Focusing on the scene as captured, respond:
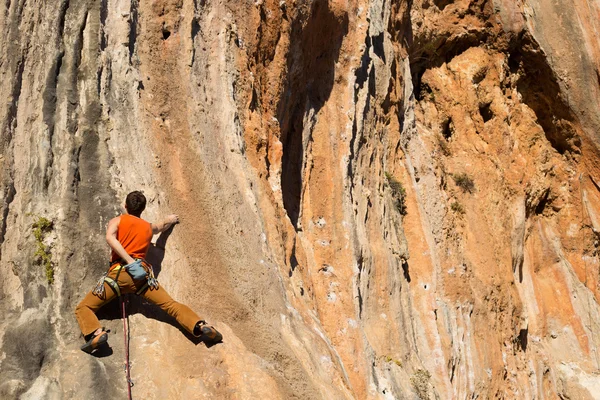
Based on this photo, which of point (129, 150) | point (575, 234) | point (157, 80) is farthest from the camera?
point (575, 234)

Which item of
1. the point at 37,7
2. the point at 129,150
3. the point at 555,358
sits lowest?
the point at 555,358

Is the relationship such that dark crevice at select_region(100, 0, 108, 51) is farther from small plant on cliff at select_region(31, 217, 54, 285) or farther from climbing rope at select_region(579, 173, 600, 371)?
climbing rope at select_region(579, 173, 600, 371)

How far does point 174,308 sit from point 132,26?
112 inches

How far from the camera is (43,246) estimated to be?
5918 mm

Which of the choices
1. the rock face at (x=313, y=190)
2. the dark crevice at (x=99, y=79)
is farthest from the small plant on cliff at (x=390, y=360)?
the dark crevice at (x=99, y=79)

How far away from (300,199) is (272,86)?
4.51ft

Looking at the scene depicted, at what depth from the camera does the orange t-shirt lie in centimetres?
591

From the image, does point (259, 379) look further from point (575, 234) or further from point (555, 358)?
point (575, 234)

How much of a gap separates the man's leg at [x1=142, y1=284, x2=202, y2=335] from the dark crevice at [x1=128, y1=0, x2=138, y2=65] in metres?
2.32

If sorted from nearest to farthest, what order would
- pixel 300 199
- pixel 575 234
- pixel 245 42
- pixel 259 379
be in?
pixel 259 379
pixel 245 42
pixel 300 199
pixel 575 234

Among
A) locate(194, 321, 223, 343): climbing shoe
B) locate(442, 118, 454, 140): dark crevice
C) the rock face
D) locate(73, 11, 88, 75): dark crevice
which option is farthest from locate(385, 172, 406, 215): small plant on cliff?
locate(194, 321, 223, 343): climbing shoe

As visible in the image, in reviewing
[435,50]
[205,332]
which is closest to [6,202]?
[205,332]

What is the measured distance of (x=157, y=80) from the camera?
722 centimetres

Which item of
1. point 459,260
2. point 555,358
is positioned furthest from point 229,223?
point 555,358
